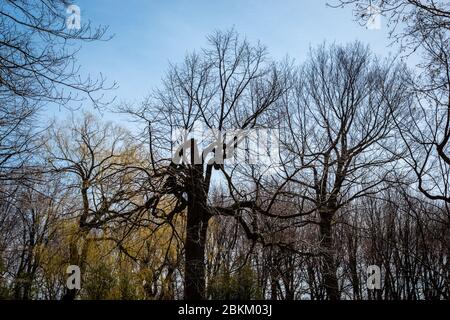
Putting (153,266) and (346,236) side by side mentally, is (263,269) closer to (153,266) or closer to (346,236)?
(153,266)

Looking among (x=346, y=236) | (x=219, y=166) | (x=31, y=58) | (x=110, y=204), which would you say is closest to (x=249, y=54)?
(x=219, y=166)

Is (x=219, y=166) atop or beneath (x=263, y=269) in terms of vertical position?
atop

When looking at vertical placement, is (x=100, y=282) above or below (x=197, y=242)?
below

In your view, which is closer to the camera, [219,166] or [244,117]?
[219,166]

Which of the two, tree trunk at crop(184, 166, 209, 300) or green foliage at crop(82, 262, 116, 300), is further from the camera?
green foliage at crop(82, 262, 116, 300)

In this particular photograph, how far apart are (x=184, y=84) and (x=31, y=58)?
5317 millimetres

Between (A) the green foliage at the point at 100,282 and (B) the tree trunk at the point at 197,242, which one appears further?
(A) the green foliage at the point at 100,282

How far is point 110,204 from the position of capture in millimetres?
7988

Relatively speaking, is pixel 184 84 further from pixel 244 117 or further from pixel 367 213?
pixel 367 213

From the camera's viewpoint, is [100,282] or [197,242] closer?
[197,242]
